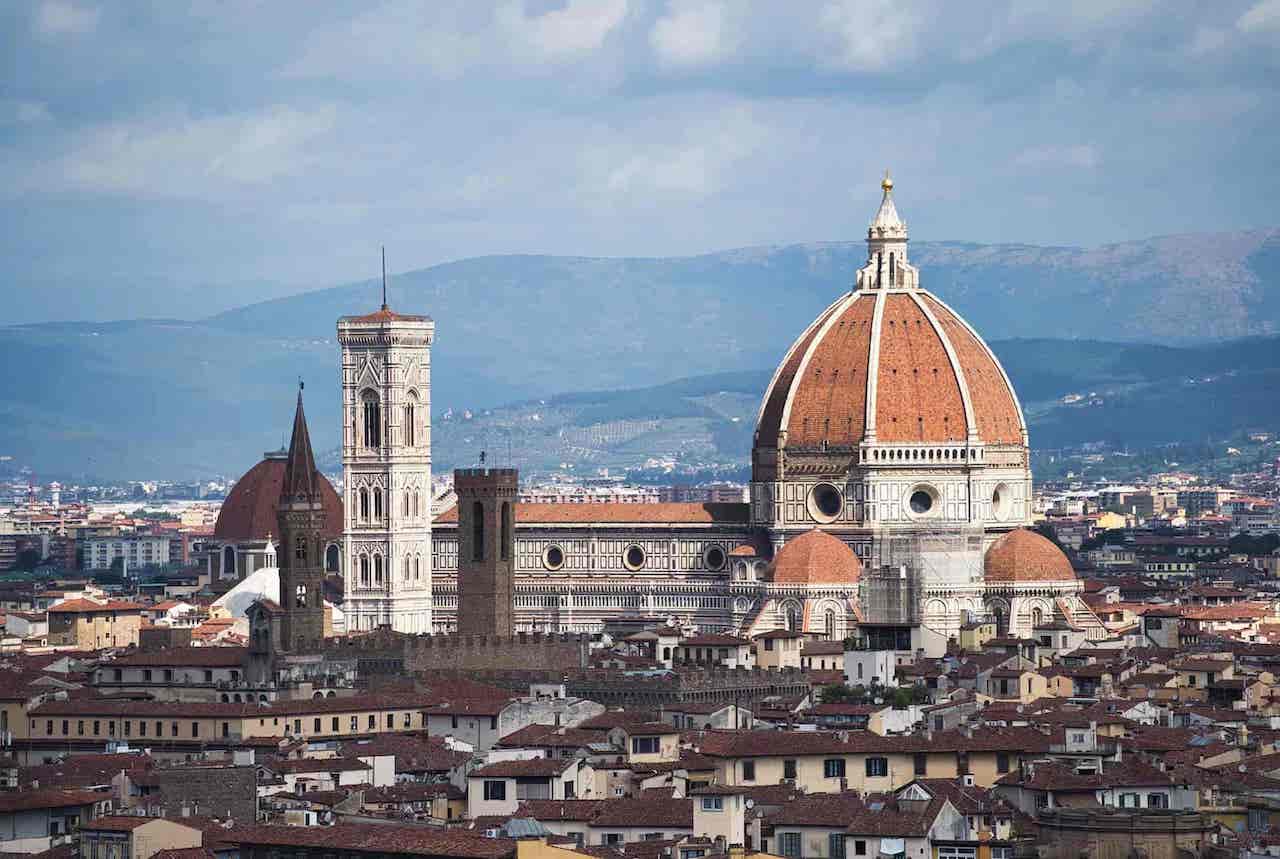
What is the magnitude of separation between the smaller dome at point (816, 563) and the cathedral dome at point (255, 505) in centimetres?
3638

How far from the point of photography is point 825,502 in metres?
136

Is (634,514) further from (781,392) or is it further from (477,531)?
(477,531)

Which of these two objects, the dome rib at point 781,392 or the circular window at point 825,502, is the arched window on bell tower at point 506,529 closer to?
the circular window at point 825,502

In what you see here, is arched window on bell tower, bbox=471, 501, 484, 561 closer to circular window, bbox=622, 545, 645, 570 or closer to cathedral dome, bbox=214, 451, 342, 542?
circular window, bbox=622, 545, 645, 570

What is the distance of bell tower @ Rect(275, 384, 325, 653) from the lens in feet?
373

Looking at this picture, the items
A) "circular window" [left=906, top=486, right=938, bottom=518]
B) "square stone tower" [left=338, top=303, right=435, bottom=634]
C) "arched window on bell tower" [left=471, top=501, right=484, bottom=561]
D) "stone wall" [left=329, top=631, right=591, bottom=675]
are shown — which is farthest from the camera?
"square stone tower" [left=338, top=303, right=435, bottom=634]

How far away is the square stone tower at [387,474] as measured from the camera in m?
139

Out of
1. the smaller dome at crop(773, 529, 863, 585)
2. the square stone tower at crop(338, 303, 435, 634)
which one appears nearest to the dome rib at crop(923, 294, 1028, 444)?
the smaller dome at crop(773, 529, 863, 585)

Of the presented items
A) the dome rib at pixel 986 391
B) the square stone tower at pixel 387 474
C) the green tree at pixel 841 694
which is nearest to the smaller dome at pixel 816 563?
the dome rib at pixel 986 391

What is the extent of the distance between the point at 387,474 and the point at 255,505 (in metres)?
29.7

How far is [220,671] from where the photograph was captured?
103125 millimetres

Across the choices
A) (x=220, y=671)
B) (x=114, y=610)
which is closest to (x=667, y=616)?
(x=114, y=610)

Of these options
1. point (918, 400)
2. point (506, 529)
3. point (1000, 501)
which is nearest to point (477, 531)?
point (506, 529)

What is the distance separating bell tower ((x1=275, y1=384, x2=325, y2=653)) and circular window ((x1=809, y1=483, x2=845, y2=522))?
20.9 m
